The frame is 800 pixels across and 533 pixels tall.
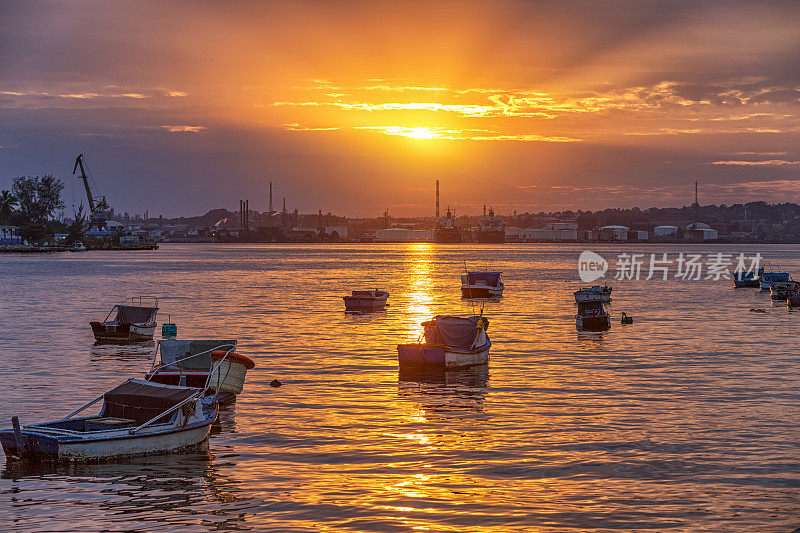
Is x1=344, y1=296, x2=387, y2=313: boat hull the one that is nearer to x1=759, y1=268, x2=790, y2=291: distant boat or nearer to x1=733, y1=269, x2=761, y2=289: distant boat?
x1=759, y1=268, x2=790, y2=291: distant boat

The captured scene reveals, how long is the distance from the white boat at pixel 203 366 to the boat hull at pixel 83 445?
579 centimetres

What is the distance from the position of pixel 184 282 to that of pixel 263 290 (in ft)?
83.3

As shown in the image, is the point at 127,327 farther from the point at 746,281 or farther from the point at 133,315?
the point at 746,281

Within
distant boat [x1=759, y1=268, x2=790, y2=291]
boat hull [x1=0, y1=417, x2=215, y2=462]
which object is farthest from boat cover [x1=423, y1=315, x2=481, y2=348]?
distant boat [x1=759, y1=268, x2=790, y2=291]

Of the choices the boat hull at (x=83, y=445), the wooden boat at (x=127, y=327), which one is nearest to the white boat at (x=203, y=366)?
the boat hull at (x=83, y=445)

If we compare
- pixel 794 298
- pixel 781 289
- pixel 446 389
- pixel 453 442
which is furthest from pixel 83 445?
pixel 781 289

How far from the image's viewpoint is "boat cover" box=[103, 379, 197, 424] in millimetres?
25188

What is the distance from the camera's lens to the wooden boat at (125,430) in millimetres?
22906

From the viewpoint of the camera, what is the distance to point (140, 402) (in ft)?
83.3

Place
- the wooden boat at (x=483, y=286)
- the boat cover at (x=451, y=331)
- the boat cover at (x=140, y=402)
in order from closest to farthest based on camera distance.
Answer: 1. the boat cover at (x=140, y=402)
2. the boat cover at (x=451, y=331)
3. the wooden boat at (x=483, y=286)

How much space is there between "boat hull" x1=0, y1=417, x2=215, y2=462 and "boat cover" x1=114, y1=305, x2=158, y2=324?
32866 millimetres

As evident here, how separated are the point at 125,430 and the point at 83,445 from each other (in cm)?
116

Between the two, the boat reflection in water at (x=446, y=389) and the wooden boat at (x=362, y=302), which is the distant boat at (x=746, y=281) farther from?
the boat reflection in water at (x=446, y=389)

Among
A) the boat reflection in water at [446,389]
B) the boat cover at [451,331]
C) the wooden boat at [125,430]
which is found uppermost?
the boat cover at [451,331]
